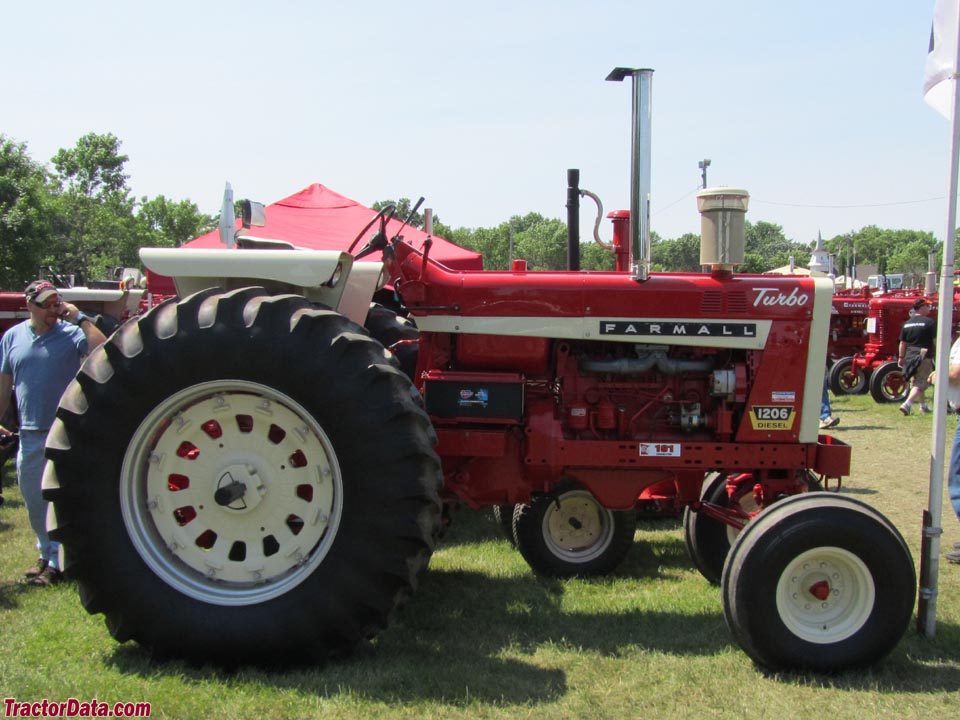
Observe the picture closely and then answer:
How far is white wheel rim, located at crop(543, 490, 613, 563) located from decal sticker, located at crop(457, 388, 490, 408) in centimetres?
110

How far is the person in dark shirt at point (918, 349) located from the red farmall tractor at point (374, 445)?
9.07 meters

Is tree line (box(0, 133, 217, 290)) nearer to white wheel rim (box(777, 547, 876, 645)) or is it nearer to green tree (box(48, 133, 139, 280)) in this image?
green tree (box(48, 133, 139, 280))

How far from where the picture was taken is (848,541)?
3.56 metres

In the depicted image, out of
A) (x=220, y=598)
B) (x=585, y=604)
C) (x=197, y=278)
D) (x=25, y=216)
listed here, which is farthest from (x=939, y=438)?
(x=25, y=216)

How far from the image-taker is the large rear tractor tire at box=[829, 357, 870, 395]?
15031 millimetres

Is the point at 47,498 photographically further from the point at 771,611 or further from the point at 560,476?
the point at 771,611

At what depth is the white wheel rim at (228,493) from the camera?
358cm

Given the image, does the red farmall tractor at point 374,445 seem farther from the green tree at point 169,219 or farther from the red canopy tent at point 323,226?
the green tree at point 169,219

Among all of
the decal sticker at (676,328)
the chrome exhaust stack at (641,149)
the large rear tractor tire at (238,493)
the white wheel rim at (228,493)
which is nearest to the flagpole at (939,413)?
the decal sticker at (676,328)

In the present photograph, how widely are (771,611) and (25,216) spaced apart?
83.7ft

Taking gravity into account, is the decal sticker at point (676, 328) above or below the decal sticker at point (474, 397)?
above

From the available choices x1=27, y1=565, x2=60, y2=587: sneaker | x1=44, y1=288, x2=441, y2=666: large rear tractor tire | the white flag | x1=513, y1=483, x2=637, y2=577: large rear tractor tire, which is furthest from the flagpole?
x1=27, y1=565, x2=60, y2=587: sneaker

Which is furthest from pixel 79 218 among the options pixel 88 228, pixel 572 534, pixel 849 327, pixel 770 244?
pixel 770 244

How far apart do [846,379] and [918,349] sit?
9.04 feet
